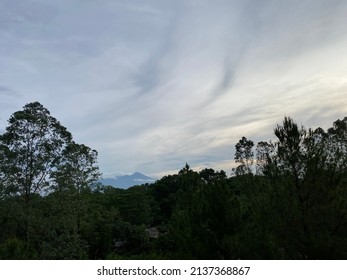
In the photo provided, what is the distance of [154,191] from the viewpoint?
43250 millimetres

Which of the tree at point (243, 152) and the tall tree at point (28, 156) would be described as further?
the tree at point (243, 152)

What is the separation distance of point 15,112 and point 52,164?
3.00 metres

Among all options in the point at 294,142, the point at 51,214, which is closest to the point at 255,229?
the point at 294,142

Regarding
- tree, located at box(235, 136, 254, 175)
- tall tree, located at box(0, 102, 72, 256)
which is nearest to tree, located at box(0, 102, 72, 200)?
tall tree, located at box(0, 102, 72, 256)

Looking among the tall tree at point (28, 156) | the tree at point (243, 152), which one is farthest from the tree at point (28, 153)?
the tree at point (243, 152)

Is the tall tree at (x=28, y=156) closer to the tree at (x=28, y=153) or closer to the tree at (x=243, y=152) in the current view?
the tree at (x=28, y=153)

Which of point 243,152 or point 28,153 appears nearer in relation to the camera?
point 28,153

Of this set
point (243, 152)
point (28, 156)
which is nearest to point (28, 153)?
point (28, 156)

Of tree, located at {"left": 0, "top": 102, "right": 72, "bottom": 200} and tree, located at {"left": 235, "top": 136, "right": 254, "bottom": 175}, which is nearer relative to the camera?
tree, located at {"left": 0, "top": 102, "right": 72, "bottom": 200}

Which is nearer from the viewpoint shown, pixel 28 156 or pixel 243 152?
pixel 28 156

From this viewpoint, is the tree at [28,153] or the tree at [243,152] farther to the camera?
the tree at [243,152]

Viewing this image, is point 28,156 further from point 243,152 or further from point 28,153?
point 243,152

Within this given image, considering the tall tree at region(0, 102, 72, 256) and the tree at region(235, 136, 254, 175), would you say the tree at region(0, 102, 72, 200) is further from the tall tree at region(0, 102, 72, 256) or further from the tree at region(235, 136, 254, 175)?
the tree at region(235, 136, 254, 175)

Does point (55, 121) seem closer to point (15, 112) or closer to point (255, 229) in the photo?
point (15, 112)
